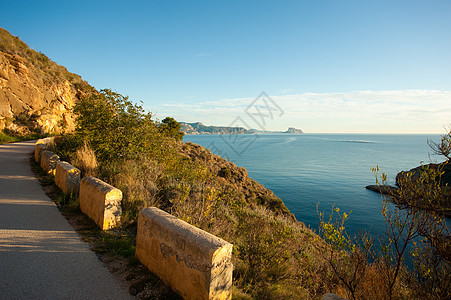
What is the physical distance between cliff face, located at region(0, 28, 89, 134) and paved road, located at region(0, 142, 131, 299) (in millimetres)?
16787

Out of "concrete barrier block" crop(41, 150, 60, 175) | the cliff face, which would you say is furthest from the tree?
the cliff face

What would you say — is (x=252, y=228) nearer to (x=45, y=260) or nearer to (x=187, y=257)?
(x=187, y=257)

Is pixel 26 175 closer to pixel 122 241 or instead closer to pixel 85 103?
pixel 85 103

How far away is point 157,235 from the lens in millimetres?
3094

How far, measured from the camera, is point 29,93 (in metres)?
23.0

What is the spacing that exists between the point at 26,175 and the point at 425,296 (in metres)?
11.1

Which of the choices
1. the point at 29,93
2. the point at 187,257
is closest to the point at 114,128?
the point at 187,257

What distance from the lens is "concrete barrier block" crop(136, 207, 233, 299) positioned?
2.46 m

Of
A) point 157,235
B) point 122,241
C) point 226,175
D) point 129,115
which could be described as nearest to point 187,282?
point 157,235

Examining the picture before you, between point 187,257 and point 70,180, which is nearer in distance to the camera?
point 187,257

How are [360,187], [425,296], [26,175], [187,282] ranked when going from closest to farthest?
[187,282] < [425,296] < [26,175] < [360,187]

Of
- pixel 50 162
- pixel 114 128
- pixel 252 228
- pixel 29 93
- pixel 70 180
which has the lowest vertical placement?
pixel 252 228

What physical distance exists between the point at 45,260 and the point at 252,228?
3619mm

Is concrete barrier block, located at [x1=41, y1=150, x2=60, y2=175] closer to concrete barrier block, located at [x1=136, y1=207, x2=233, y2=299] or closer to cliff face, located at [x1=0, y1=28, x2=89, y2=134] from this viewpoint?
concrete barrier block, located at [x1=136, y1=207, x2=233, y2=299]
